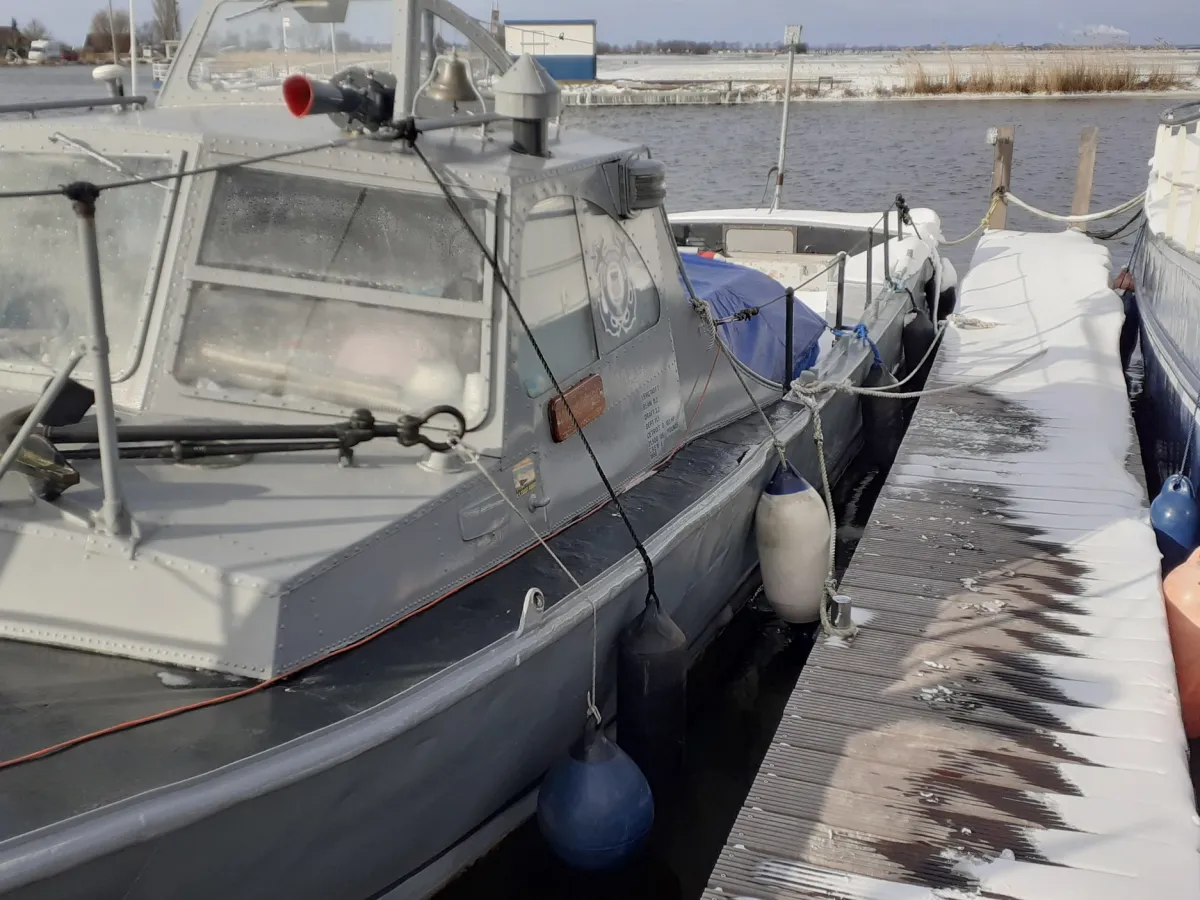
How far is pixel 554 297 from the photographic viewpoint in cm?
453

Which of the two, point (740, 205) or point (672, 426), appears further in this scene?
point (740, 205)

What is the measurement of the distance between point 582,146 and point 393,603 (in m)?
2.46

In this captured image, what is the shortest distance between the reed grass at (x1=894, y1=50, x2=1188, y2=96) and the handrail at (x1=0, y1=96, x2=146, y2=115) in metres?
38.5

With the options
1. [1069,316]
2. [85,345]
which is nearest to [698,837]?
[85,345]

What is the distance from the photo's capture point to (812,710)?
4648mm

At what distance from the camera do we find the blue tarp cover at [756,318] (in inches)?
263

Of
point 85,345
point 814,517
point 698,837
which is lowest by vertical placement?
point 698,837

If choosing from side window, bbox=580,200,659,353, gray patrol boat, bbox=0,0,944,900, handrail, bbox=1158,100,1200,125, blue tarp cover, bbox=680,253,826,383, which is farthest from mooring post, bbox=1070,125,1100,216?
side window, bbox=580,200,659,353

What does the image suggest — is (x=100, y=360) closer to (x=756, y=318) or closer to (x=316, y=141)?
(x=316, y=141)

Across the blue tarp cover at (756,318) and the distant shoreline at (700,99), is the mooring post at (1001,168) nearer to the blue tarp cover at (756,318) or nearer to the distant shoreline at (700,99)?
the blue tarp cover at (756,318)

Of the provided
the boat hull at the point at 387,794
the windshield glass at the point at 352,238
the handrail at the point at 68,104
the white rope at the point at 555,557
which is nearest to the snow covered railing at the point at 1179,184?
the boat hull at the point at 387,794

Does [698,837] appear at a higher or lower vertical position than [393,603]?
lower

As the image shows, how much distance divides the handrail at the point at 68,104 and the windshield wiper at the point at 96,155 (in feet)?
1.32

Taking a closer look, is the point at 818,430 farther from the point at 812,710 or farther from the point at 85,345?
the point at 85,345
